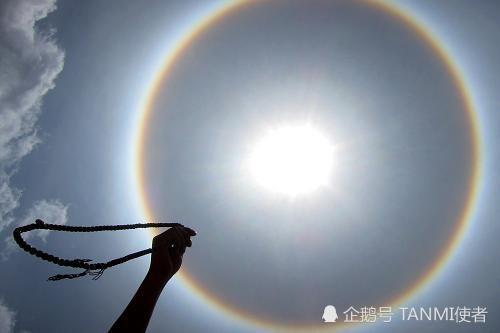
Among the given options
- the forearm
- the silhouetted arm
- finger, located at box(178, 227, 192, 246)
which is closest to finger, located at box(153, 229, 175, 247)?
the silhouetted arm

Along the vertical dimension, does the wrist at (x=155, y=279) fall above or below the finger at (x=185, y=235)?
below

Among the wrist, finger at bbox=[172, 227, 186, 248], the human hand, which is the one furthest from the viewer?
finger at bbox=[172, 227, 186, 248]

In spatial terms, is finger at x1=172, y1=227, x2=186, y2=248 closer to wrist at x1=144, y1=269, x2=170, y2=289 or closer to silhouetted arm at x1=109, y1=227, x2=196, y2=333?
silhouetted arm at x1=109, y1=227, x2=196, y2=333

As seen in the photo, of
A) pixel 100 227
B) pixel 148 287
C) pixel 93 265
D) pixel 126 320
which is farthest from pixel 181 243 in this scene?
pixel 100 227

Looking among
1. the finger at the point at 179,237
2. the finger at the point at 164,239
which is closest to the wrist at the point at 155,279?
the finger at the point at 164,239

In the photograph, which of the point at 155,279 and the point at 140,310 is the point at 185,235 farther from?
the point at 140,310

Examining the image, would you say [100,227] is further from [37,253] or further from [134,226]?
[37,253]

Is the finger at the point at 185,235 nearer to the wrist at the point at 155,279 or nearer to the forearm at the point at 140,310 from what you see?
the wrist at the point at 155,279

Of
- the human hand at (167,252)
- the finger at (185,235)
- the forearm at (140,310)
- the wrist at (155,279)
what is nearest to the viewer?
the forearm at (140,310)
